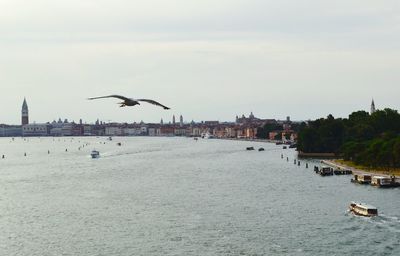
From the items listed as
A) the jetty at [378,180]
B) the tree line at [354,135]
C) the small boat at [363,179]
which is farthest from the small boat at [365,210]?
the tree line at [354,135]

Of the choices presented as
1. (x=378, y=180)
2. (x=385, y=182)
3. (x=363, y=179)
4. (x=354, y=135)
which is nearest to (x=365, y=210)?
(x=385, y=182)

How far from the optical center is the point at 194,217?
44.8m

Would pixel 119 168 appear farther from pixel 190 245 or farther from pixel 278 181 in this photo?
pixel 190 245

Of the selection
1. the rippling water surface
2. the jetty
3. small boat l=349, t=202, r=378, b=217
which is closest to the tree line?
the jetty

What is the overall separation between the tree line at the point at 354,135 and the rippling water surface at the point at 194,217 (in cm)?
1143

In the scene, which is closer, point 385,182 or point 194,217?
point 194,217

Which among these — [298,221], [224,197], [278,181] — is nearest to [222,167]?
[278,181]

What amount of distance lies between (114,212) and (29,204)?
29.8 ft

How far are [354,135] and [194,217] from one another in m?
67.5

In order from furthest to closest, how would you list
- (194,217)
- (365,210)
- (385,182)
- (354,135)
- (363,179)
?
(354,135), (363,179), (385,182), (194,217), (365,210)

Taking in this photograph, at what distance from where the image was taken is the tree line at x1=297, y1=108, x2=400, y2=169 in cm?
8369

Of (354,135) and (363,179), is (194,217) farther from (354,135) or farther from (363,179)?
(354,135)

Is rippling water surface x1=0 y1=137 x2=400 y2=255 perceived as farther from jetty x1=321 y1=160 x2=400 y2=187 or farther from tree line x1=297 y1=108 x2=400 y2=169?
tree line x1=297 y1=108 x2=400 y2=169

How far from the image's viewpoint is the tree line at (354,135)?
83.7 m
